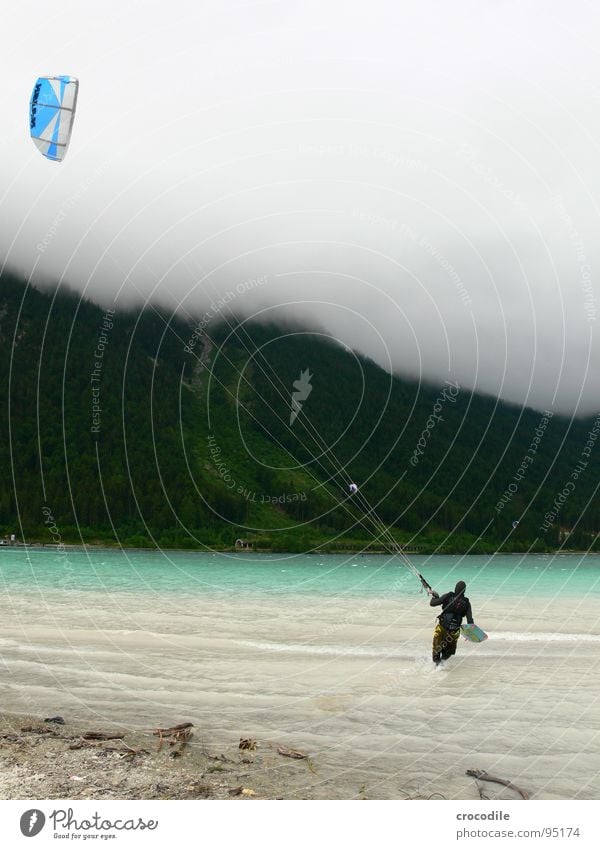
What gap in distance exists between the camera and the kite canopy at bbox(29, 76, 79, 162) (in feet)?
44.6

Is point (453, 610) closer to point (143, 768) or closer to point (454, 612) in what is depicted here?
point (454, 612)

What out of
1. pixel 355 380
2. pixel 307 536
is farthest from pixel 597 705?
pixel 307 536

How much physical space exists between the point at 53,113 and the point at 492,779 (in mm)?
16011

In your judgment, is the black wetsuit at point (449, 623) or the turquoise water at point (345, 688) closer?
the turquoise water at point (345, 688)

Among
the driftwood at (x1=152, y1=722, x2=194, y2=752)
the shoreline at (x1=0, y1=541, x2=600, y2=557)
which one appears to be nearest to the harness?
the driftwood at (x1=152, y1=722, x2=194, y2=752)

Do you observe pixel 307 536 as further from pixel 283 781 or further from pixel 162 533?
pixel 283 781

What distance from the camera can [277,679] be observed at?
604 inches

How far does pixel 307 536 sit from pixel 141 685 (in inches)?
6107

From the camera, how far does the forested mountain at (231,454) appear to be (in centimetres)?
14100

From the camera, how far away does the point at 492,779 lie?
30.7ft

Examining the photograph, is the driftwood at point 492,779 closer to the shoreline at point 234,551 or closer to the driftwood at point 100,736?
the driftwood at point 100,736

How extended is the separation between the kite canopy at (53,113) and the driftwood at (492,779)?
15.1 meters

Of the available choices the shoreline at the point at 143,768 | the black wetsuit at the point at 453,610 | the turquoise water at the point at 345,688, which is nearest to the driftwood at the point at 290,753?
the shoreline at the point at 143,768
